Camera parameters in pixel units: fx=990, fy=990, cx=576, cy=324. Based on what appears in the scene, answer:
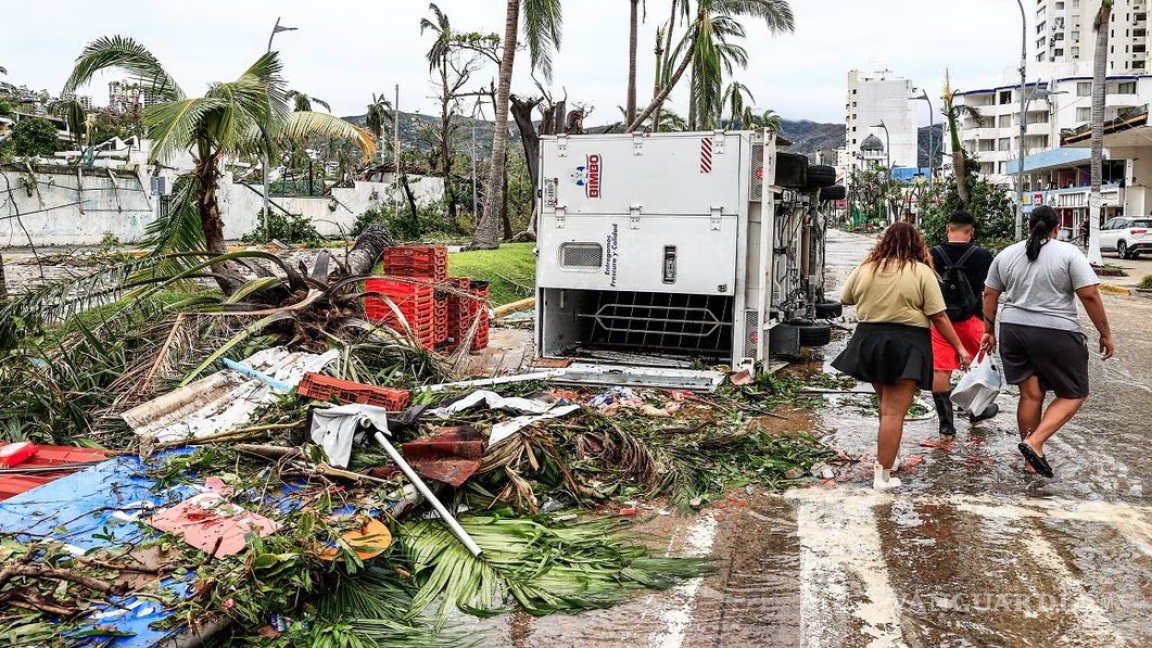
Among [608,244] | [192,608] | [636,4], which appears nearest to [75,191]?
[636,4]

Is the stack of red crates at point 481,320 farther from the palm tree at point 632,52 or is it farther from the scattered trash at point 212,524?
the palm tree at point 632,52

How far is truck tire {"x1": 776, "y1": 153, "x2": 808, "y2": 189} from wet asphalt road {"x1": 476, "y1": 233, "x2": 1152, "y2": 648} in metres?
3.93

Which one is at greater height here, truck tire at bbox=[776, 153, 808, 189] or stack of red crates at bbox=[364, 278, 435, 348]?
truck tire at bbox=[776, 153, 808, 189]

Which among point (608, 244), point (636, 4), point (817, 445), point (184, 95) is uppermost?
point (636, 4)

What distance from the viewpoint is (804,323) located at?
12.1 meters

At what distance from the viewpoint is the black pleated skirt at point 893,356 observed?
655 centimetres

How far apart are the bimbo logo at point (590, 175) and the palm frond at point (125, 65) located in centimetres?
556

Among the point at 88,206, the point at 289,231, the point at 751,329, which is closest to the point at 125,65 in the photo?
the point at 751,329

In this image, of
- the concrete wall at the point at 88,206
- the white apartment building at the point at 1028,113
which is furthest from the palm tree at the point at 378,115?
the white apartment building at the point at 1028,113

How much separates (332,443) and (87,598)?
6.56 feet

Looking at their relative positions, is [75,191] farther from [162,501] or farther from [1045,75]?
[1045,75]

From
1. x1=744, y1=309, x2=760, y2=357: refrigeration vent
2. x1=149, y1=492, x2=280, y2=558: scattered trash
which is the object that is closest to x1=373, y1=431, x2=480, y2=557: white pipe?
x1=149, y1=492, x2=280, y2=558: scattered trash

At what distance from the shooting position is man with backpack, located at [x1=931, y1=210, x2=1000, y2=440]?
812 centimetres

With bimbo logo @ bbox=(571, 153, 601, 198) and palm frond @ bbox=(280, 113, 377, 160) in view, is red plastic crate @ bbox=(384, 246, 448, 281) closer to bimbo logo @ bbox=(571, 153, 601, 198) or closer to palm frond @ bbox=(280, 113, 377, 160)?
bimbo logo @ bbox=(571, 153, 601, 198)
